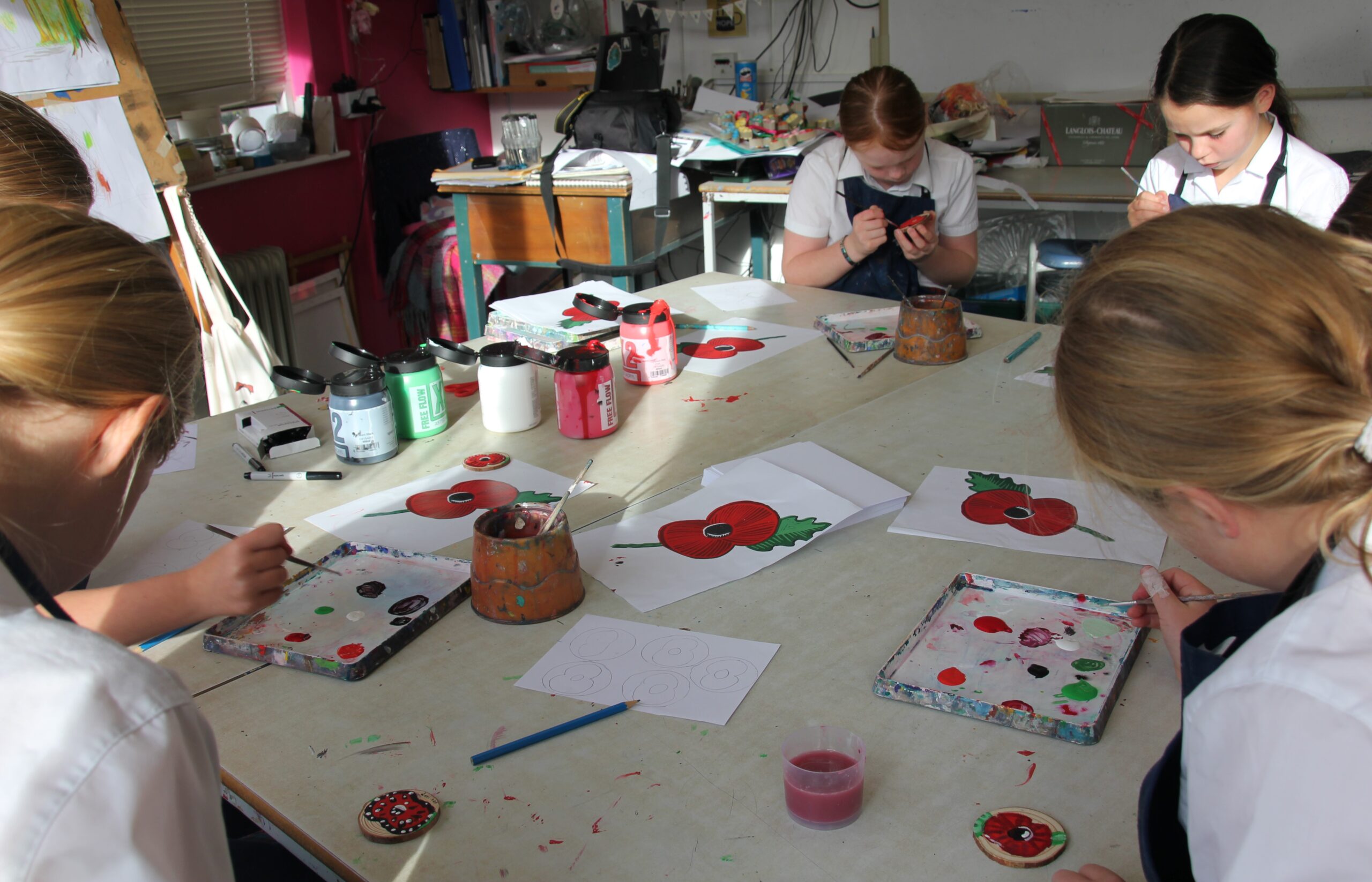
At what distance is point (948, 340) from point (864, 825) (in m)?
1.15

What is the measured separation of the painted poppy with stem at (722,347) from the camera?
73.5 inches

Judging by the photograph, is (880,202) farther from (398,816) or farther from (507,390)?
(398,816)

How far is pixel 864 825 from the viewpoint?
2.45ft

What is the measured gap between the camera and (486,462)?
4.69 ft

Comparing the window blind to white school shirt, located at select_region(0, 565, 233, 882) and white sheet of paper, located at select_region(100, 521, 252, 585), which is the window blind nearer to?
white sheet of paper, located at select_region(100, 521, 252, 585)

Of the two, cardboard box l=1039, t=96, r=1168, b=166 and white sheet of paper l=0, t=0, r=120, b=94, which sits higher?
white sheet of paper l=0, t=0, r=120, b=94

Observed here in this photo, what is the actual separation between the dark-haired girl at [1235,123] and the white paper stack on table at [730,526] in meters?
1.25

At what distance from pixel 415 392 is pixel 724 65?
125 inches

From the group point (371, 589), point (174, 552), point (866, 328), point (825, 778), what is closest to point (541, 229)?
point (866, 328)

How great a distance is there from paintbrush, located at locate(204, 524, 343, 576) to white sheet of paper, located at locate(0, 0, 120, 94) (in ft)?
4.67

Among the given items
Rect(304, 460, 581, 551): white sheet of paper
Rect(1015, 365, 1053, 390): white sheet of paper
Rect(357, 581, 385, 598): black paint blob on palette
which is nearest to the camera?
Rect(357, 581, 385, 598): black paint blob on palette

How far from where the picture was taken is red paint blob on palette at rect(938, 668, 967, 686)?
0.90m

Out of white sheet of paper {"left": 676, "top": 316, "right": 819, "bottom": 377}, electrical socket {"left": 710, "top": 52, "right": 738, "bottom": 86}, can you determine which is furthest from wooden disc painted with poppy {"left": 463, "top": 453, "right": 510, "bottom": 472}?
electrical socket {"left": 710, "top": 52, "right": 738, "bottom": 86}

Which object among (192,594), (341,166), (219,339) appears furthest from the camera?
(341,166)
